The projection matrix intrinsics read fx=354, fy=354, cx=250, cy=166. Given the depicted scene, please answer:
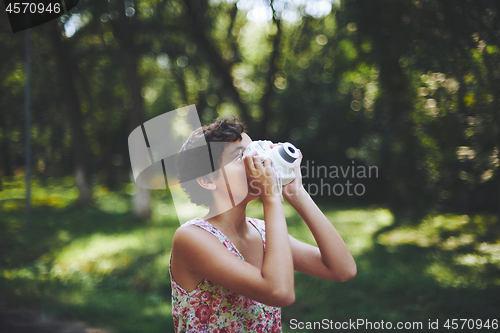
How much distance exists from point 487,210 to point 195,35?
7.14m

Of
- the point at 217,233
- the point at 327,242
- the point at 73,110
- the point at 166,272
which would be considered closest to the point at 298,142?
the point at 73,110

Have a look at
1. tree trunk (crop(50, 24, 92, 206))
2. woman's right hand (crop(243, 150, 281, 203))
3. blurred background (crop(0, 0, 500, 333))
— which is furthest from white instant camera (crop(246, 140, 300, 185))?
tree trunk (crop(50, 24, 92, 206))

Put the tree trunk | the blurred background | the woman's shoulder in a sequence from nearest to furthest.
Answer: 1. the woman's shoulder
2. the blurred background
3. the tree trunk

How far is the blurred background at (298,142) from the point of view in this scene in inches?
177

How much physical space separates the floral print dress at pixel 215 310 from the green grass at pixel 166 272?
8.45ft

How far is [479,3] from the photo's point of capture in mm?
4742

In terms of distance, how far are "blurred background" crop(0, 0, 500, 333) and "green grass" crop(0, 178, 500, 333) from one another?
0.09 ft

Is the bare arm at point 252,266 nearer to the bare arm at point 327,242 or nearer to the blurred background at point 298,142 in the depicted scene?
the bare arm at point 327,242

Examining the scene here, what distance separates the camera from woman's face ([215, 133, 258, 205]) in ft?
4.61

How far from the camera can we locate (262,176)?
130 cm

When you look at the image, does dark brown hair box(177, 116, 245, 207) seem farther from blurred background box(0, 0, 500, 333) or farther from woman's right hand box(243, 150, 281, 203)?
blurred background box(0, 0, 500, 333)

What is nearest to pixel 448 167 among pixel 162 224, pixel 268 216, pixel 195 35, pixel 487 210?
pixel 487 210

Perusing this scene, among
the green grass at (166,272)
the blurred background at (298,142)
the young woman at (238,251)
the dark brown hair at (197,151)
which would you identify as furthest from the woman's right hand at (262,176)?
the green grass at (166,272)

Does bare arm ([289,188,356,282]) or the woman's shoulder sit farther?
bare arm ([289,188,356,282])
